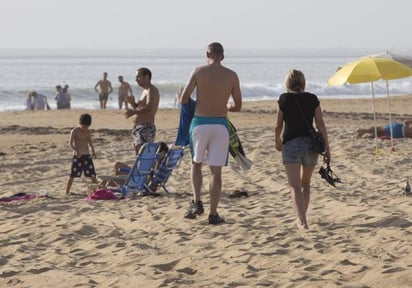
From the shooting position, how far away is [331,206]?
9.50m

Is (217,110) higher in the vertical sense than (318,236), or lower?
higher

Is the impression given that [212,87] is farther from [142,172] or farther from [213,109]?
[142,172]

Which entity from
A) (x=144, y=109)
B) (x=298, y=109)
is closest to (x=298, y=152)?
(x=298, y=109)

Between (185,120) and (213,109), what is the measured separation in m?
0.57

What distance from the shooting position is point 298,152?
317 inches

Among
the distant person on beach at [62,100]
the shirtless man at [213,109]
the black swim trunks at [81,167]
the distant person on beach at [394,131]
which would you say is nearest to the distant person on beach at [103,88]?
the distant person on beach at [62,100]

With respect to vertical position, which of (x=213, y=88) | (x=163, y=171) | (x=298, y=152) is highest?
(x=213, y=88)

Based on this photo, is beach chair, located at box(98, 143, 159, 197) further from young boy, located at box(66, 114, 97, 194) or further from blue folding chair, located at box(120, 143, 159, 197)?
young boy, located at box(66, 114, 97, 194)

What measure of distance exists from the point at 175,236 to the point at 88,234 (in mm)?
901

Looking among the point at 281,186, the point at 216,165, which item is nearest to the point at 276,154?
the point at 281,186

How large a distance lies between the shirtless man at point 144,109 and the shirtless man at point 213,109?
80.1 inches

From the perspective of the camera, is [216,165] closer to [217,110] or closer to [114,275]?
[217,110]

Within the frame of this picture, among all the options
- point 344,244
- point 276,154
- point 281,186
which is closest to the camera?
point 344,244

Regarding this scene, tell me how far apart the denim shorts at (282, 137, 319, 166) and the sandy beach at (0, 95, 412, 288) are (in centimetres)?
55
